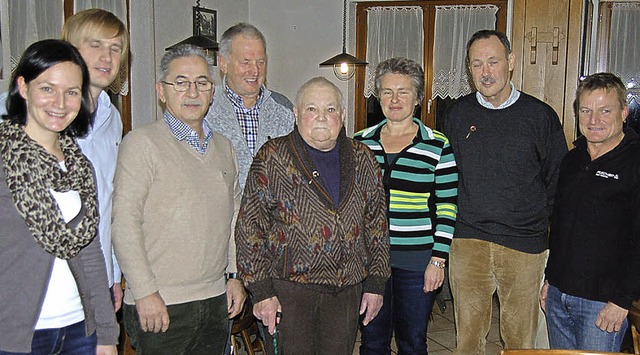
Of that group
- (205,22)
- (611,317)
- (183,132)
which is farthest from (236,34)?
(205,22)

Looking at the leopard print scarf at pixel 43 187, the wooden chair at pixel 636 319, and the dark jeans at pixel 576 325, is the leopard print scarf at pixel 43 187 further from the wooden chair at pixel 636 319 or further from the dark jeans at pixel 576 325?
the wooden chair at pixel 636 319

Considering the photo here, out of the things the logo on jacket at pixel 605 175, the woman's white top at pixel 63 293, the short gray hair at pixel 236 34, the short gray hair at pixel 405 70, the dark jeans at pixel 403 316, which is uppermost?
the short gray hair at pixel 236 34

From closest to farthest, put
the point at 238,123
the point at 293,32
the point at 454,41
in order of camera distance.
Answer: the point at 238,123 → the point at 454,41 → the point at 293,32

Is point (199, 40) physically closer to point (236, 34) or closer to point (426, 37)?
point (236, 34)

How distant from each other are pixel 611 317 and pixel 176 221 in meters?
1.55

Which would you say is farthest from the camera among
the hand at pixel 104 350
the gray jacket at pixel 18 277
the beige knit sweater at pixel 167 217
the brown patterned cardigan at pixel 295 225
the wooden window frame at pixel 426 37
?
the wooden window frame at pixel 426 37

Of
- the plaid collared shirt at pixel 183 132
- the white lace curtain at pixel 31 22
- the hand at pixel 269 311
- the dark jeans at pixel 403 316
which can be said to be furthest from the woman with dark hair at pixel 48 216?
the white lace curtain at pixel 31 22

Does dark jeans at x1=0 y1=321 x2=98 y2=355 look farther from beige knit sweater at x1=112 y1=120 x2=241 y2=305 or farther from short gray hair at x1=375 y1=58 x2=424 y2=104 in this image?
short gray hair at x1=375 y1=58 x2=424 y2=104

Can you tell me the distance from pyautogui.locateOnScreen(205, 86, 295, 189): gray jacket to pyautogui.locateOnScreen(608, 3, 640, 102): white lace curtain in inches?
171

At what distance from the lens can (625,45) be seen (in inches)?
230

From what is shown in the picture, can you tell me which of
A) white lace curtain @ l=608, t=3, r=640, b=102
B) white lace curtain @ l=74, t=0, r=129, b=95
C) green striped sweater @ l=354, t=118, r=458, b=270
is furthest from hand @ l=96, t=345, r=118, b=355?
white lace curtain @ l=608, t=3, r=640, b=102

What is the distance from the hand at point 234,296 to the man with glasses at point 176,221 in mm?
43

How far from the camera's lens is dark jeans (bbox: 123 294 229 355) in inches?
82.6

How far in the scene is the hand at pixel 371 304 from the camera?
2348 millimetres
